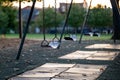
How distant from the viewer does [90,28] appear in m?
57.8

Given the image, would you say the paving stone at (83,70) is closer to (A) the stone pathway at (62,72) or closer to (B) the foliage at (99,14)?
(A) the stone pathway at (62,72)

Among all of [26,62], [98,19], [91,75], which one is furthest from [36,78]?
[98,19]

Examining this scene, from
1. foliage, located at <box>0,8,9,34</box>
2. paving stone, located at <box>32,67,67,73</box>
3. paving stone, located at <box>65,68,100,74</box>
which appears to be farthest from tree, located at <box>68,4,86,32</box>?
paving stone, located at <box>65,68,100,74</box>

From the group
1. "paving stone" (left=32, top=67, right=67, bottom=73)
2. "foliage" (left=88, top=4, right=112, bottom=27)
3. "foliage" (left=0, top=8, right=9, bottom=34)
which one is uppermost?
"paving stone" (left=32, top=67, right=67, bottom=73)

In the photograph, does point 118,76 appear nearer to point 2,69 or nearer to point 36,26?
point 2,69

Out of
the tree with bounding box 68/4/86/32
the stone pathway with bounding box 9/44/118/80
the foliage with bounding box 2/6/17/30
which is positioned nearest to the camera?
the stone pathway with bounding box 9/44/118/80

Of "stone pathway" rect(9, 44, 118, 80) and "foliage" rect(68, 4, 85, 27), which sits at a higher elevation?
"stone pathway" rect(9, 44, 118, 80)

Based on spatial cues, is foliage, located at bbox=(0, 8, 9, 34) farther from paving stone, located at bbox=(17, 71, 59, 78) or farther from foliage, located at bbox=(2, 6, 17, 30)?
paving stone, located at bbox=(17, 71, 59, 78)

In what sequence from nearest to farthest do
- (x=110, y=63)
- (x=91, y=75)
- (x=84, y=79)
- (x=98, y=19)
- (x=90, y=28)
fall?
(x=84, y=79), (x=91, y=75), (x=110, y=63), (x=98, y=19), (x=90, y=28)

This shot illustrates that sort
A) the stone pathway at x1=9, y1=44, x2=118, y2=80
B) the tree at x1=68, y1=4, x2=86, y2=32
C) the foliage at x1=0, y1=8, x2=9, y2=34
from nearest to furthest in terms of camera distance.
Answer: the stone pathway at x1=9, y1=44, x2=118, y2=80 → the foliage at x1=0, y1=8, x2=9, y2=34 → the tree at x1=68, y1=4, x2=86, y2=32

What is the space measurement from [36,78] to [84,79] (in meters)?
1.08

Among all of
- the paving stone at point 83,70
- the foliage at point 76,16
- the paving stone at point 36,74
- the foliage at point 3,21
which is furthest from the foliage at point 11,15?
the paving stone at point 36,74

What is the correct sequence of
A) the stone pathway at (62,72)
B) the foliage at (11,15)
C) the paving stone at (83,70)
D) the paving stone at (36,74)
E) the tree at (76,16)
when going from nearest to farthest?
the stone pathway at (62,72)
the paving stone at (36,74)
the paving stone at (83,70)
the foliage at (11,15)
the tree at (76,16)

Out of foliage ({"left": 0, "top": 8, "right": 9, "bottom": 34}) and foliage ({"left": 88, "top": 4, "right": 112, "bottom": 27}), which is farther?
foliage ({"left": 0, "top": 8, "right": 9, "bottom": 34})
